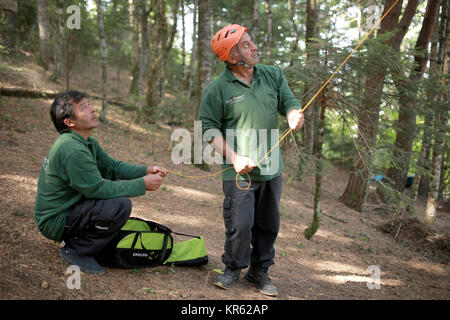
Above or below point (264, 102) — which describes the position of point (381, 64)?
above

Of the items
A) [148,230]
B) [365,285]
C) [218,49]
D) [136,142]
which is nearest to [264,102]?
[218,49]

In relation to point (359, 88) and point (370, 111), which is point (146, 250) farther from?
point (359, 88)

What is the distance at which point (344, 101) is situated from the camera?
16.4ft

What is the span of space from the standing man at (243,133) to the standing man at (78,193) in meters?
0.70

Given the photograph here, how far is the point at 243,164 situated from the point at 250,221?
55 cm

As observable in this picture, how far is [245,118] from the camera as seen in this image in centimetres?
284

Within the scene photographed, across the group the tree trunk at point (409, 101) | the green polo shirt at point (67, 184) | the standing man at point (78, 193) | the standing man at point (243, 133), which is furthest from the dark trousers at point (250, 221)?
the tree trunk at point (409, 101)

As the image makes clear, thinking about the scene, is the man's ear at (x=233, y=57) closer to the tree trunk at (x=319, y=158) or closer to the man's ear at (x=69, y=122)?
the man's ear at (x=69, y=122)

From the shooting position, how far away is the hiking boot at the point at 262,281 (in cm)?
300

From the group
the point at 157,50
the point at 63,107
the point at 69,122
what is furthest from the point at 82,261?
the point at 157,50

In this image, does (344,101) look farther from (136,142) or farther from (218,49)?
(136,142)

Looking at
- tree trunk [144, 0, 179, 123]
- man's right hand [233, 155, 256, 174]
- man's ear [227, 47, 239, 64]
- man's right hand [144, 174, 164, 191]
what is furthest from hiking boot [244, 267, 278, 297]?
tree trunk [144, 0, 179, 123]

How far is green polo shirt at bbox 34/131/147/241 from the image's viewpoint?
2.57 m
